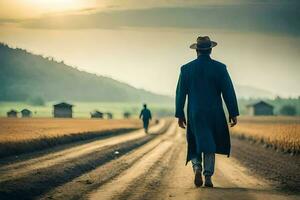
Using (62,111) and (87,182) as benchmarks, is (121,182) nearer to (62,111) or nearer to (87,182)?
(87,182)

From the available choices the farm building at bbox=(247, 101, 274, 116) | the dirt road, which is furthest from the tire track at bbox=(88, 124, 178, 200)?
the farm building at bbox=(247, 101, 274, 116)

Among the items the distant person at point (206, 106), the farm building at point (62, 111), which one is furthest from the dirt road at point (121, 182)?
the farm building at point (62, 111)

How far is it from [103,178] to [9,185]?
8.51 feet

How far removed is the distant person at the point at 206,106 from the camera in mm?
10523

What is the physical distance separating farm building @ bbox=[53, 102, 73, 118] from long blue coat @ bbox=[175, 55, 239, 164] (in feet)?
383

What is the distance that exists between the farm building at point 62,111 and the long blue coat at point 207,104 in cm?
11672

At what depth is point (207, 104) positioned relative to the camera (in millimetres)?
10594

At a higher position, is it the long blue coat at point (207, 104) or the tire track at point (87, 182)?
the long blue coat at point (207, 104)

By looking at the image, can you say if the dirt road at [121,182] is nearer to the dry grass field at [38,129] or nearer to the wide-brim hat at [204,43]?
the wide-brim hat at [204,43]

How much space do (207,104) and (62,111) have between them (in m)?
118

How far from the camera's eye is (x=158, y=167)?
1608cm

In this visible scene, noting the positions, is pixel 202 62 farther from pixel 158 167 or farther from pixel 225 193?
pixel 158 167

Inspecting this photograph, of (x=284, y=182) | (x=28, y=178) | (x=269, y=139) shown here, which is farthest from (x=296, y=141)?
(x=28, y=178)

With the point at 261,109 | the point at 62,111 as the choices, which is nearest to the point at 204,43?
the point at 62,111
